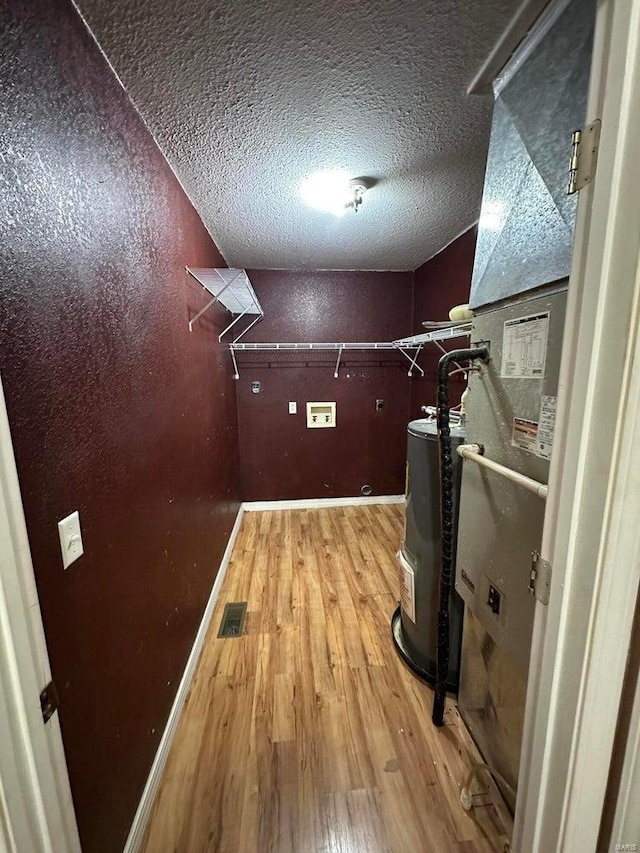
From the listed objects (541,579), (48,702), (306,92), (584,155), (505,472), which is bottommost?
(48,702)

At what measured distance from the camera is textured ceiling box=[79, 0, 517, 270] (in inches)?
35.1

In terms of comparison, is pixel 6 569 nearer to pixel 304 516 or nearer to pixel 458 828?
pixel 458 828

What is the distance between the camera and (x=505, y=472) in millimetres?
933

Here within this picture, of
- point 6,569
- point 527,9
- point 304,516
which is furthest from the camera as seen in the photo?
point 304,516

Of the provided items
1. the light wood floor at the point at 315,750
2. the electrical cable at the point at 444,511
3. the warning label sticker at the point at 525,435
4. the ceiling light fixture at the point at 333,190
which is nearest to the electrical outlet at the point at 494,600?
the electrical cable at the point at 444,511

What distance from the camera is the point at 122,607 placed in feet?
3.42

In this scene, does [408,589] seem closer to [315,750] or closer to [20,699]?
[315,750]

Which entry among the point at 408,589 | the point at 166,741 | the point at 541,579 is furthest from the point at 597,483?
the point at 166,741

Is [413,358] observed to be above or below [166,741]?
above

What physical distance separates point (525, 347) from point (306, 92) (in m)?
1.15

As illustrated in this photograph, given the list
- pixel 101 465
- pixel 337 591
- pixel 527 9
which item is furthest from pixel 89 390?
pixel 337 591

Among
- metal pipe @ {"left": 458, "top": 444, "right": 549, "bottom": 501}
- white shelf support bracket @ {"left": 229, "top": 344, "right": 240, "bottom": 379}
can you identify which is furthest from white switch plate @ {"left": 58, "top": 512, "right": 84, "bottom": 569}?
white shelf support bracket @ {"left": 229, "top": 344, "right": 240, "bottom": 379}

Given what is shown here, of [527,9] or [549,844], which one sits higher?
[527,9]

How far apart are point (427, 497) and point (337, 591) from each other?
1197 mm
